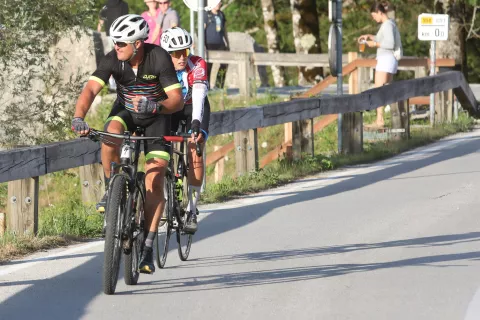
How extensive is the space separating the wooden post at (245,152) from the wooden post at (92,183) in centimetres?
281

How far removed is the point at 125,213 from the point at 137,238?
0.41 meters

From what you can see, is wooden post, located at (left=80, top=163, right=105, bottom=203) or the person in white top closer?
wooden post, located at (left=80, top=163, right=105, bottom=203)

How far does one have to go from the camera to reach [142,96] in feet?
29.9

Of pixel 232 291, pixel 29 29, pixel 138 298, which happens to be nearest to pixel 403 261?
pixel 232 291

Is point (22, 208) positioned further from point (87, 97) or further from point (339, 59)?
point (339, 59)

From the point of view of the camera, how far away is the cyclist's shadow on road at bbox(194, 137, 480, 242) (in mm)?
11867

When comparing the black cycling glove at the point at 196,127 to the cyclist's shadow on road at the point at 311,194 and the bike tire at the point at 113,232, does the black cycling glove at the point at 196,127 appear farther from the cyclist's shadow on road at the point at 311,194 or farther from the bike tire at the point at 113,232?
the cyclist's shadow on road at the point at 311,194

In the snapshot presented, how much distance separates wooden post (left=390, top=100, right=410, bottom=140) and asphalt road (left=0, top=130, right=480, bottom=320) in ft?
18.6

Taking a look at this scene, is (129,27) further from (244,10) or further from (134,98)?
(244,10)

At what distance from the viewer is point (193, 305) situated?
820 cm

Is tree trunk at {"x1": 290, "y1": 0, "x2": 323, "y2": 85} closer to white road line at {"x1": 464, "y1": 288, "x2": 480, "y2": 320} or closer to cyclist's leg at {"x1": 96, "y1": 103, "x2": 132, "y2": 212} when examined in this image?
cyclist's leg at {"x1": 96, "y1": 103, "x2": 132, "y2": 212}

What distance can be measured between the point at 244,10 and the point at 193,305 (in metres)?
40.3

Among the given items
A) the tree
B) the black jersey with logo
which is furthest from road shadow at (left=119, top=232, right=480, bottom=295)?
the tree

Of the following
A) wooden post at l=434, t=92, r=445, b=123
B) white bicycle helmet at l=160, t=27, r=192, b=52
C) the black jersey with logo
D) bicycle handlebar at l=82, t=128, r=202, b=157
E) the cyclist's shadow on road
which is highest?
white bicycle helmet at l=160, t=27, r=192, b=52
